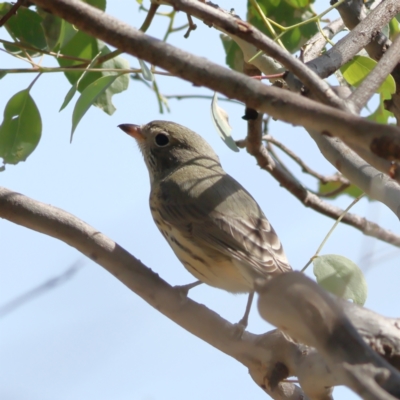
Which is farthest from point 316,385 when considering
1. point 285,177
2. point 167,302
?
point 285,177

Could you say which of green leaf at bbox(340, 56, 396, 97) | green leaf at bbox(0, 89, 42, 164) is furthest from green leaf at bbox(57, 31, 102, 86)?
green leaf at bbox(340, 56, 396, 97)

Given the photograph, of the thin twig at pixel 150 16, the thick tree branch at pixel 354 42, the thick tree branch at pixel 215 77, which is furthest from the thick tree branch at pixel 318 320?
the thick tree branch at pixel 354 42

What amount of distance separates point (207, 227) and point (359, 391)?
338cm

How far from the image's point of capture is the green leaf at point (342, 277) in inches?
135

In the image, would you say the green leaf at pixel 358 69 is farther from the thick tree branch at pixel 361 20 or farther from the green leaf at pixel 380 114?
the green leaf at pixel 380 114

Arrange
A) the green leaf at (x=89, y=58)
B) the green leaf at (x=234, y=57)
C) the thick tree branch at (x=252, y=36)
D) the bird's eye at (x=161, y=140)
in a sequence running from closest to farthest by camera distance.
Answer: the thick tree branch at (x=252, y=36), the green leaf at (x=89, y=58), the green leaf at (x=234, y=57), the bird's eye at (x=161, y=140)

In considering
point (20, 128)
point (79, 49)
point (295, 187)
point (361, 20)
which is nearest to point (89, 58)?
point (79, 49)

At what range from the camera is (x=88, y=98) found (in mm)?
3668

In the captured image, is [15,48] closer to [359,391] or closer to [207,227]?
[207,227]

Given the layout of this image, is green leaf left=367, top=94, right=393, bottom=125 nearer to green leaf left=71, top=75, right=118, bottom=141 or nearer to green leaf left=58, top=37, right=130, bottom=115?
green leaf left=58, top=37, right=130, bottom=115

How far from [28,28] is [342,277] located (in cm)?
225

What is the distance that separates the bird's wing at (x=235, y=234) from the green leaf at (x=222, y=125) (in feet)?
2.84

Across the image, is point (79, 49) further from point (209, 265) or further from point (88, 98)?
point (209, 265)

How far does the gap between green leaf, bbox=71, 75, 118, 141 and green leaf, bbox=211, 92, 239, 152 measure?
65cm
